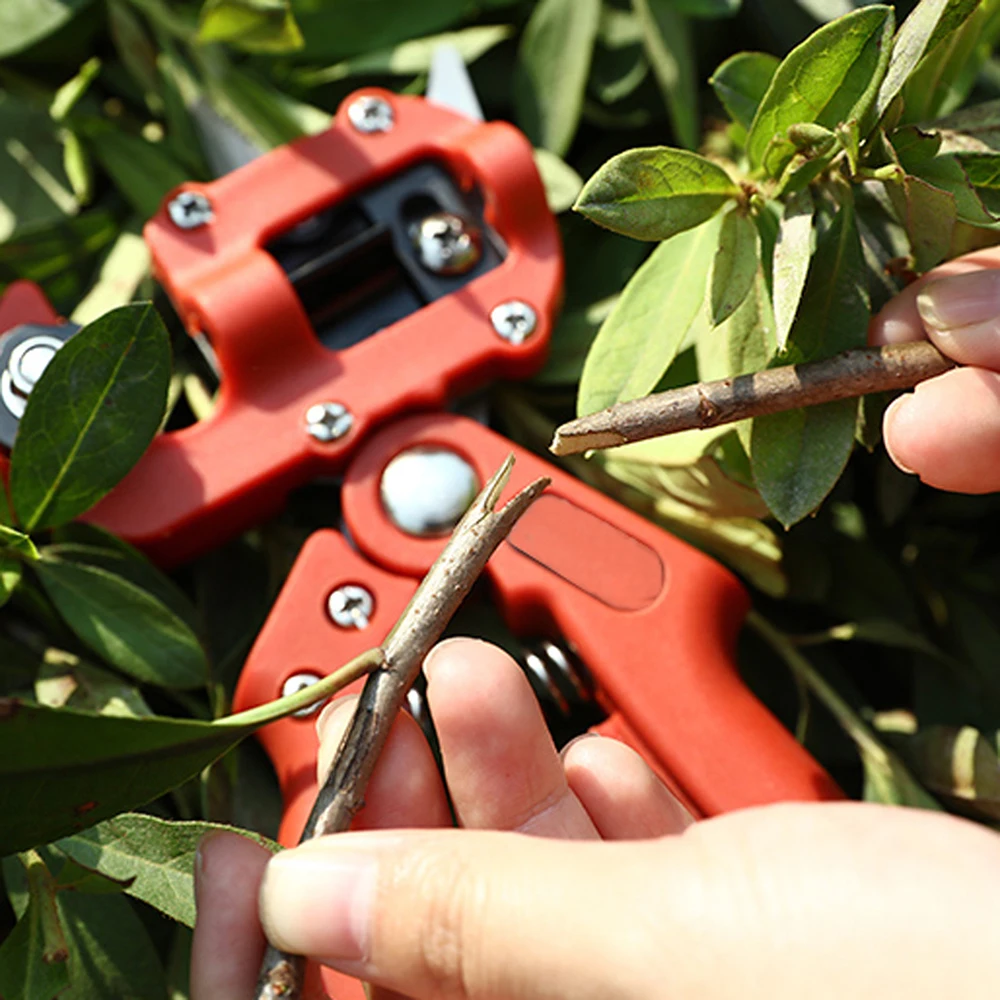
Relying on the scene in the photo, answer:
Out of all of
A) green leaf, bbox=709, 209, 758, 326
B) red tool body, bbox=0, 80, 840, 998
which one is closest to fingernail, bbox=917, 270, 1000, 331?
green leaf, bbox=709, 209, 758, 326

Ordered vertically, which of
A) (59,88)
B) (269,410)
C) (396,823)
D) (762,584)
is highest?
(59,88)

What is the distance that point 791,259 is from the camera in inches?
25.6

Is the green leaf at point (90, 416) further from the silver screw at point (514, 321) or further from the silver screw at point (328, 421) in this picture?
the silver screw at point (514, 321)

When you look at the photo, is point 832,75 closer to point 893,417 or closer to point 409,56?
point 893,417

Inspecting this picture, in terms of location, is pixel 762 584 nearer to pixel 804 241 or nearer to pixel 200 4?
pixel 804 241

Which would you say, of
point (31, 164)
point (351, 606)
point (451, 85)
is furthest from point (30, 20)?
point (351, 606)

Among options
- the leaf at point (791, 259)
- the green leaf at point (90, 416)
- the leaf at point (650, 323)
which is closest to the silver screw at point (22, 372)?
the green leaf at point (90, 416)

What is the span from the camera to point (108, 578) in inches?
29.9

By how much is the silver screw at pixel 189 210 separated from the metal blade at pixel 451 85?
0.21 m

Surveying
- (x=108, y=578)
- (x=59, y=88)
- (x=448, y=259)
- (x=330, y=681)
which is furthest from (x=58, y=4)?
(x=330, y=681)

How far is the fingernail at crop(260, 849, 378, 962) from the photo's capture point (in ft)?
1.76

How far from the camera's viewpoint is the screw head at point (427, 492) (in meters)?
0.80

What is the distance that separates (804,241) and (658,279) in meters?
0.13

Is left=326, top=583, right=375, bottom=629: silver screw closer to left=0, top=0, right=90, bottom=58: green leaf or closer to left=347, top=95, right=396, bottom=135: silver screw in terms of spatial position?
left=347, top=95, right=396, bottom=135: silver screw
